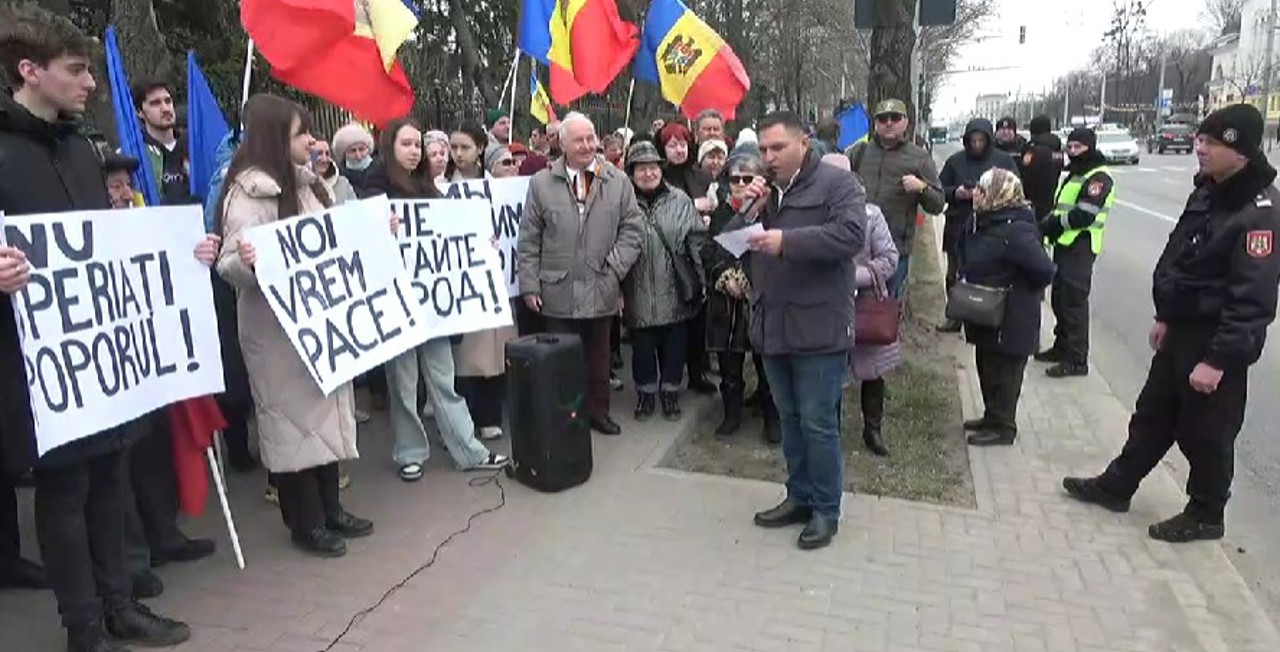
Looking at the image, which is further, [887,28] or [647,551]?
[887,28]

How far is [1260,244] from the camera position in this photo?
420 cm

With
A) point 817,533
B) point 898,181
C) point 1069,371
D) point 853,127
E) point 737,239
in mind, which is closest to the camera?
point 737,239

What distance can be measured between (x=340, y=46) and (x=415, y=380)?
1.85m

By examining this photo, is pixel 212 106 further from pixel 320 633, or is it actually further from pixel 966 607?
pixel 966 607

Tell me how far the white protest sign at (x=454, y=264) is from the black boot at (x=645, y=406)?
1414mm

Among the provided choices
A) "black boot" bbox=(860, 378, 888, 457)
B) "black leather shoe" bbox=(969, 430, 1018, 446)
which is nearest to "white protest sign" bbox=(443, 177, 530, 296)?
"black boot" bbox=(860, 378, 888, 457)

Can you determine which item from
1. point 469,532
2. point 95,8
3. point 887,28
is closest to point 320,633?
point 469,532

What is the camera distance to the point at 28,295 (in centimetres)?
312

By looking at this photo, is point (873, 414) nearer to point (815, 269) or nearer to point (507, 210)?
point (815, 269)

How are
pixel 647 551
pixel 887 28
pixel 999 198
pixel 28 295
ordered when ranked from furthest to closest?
1. pixel 887 28
2. pixel 999 198
3. pixel 647 551
4. pixel 28 295

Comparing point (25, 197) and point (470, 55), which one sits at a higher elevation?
point (470, 55)

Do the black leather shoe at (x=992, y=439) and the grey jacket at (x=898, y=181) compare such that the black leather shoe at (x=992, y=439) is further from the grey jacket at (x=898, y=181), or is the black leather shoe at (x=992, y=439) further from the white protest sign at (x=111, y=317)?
the white protest sign at (x=111, y=317)

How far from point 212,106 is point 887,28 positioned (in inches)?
278

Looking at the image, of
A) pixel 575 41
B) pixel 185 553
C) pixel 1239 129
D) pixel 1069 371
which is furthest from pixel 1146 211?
pixel 185 553
